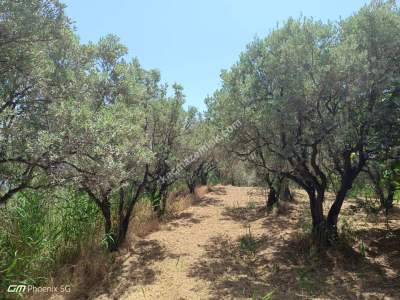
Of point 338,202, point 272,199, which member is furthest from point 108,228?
point 272,199

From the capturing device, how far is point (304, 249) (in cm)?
888

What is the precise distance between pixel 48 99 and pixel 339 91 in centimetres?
636

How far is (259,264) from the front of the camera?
Answer: 28.0 feet

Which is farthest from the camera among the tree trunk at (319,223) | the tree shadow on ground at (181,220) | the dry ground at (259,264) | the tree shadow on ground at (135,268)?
the tree shadow on ground at (181,220)

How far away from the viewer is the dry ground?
693 cm

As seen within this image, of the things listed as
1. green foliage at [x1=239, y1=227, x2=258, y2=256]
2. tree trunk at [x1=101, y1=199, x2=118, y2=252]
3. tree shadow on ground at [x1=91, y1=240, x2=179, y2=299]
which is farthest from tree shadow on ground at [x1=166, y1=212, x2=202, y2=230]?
tree trunk at [x1=101, y1=199, x2=118, y2=252]

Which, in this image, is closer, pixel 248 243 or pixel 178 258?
pixel 178 258

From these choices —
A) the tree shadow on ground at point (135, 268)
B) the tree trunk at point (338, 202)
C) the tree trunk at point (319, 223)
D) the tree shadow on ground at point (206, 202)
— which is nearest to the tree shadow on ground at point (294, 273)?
the tree trunk at point (319, 223)

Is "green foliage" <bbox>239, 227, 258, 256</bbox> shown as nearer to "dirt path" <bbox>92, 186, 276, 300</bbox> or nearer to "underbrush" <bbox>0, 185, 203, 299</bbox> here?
"dirt path" <bbox>92, 186, 276, 300</bbox>

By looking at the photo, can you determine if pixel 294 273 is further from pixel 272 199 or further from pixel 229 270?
pixel 272 199

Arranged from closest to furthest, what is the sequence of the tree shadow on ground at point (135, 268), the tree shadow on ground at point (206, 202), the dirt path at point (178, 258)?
1. the dirt path at point (178, 258)
2. the tree shadow on ground at point (135, 268)
3. the tree shadow on ground at point (206, 202)

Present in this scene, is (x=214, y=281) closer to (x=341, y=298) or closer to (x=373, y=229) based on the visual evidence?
(x=341, y=298)

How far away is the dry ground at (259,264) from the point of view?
6926 mm

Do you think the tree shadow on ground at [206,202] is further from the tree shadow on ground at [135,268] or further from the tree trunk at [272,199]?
the tree shadow on ground at [135,268]
